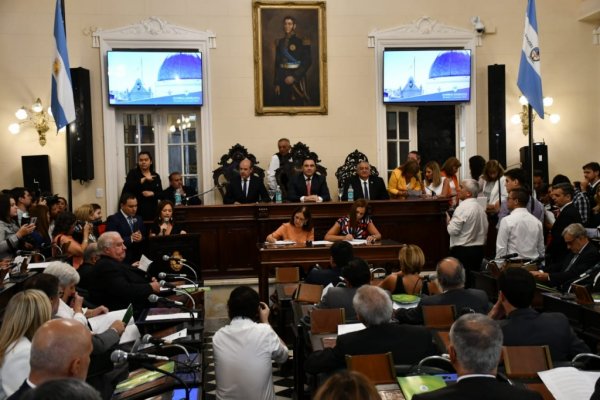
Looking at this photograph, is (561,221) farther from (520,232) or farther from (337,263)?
(337,263)

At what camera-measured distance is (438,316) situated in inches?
166

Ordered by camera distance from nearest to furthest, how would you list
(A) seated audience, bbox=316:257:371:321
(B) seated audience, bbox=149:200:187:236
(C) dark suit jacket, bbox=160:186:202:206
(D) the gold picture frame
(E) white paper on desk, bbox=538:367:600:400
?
1. (E) white paper on desk, bbox=538:367:600:400
2. (A) seated audience, bbox=316:257:371:321
3. (B) seated audience, bbox=149:200:187:236
4. (C) dark suit jacket, bbox=160:186:202:206
5. (D) the gold picture frame

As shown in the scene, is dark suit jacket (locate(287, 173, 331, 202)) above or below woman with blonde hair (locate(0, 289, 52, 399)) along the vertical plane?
above

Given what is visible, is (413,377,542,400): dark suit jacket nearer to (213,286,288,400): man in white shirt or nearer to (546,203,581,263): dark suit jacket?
(213,286,288,400): man in white shirt

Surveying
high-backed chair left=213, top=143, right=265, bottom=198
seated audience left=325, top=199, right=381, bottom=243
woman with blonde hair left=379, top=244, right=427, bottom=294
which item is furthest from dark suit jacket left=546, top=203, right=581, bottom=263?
high-backed chair left=213, top=143, right=265, bottom=198

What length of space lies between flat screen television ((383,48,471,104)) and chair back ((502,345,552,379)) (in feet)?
28.1

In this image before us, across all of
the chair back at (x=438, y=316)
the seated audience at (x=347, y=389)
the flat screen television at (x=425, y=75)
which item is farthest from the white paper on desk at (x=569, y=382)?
the flat screen television at (x=425, y=75)

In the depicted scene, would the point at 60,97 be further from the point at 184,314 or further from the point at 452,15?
the point at 452,15

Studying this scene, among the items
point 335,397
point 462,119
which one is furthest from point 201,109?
point 335,397

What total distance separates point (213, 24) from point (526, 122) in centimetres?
561

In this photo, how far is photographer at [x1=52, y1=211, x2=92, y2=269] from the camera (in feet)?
21.8

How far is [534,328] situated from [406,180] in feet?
22.5

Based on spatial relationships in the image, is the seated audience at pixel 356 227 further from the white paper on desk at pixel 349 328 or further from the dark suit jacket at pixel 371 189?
the white paper on desk at pixel 349 328

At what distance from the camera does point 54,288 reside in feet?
12.5
